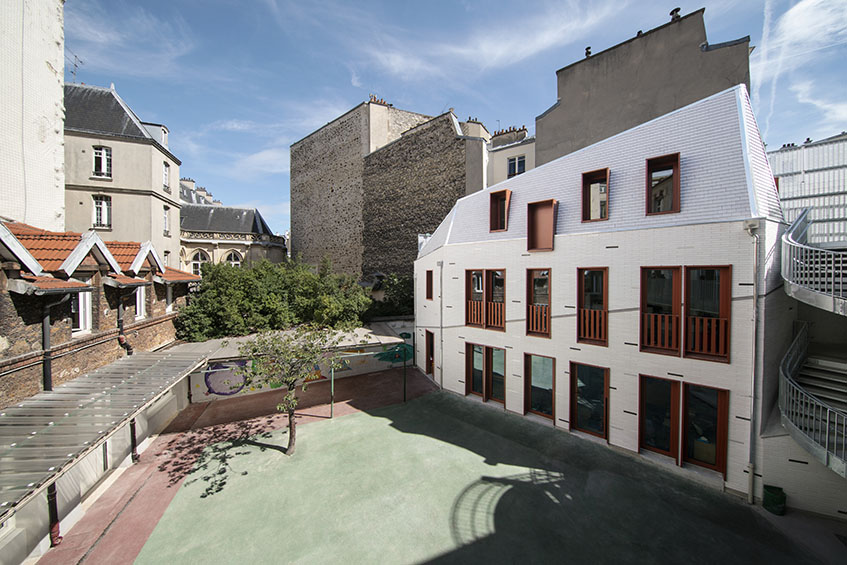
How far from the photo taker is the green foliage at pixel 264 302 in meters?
14.4

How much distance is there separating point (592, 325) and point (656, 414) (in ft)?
8.52

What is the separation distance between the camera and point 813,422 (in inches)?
221

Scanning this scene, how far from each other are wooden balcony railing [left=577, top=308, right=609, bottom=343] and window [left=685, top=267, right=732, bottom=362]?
172 centimetres

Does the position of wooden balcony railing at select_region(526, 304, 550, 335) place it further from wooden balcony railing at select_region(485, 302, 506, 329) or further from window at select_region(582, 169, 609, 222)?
window at select_region(582, 169, 609, 222)

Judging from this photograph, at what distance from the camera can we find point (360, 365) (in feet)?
51.9

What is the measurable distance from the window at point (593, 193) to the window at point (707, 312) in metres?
2.56

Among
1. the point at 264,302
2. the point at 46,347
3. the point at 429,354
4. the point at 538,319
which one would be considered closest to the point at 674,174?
the point at 538,319

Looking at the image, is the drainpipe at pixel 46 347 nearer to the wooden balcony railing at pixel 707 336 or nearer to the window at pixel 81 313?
the window at pixel 81 313

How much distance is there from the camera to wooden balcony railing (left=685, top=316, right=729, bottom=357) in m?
7.03

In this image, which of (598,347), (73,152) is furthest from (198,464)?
(73,152)

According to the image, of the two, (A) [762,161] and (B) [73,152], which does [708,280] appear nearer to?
(A) [762,161]

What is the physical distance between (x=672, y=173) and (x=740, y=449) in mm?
6269

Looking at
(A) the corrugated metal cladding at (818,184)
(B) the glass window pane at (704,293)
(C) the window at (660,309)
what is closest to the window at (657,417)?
(C) the window at (660,309)

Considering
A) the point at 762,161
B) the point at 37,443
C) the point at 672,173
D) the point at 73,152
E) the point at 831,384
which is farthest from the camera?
the point at 73,152
